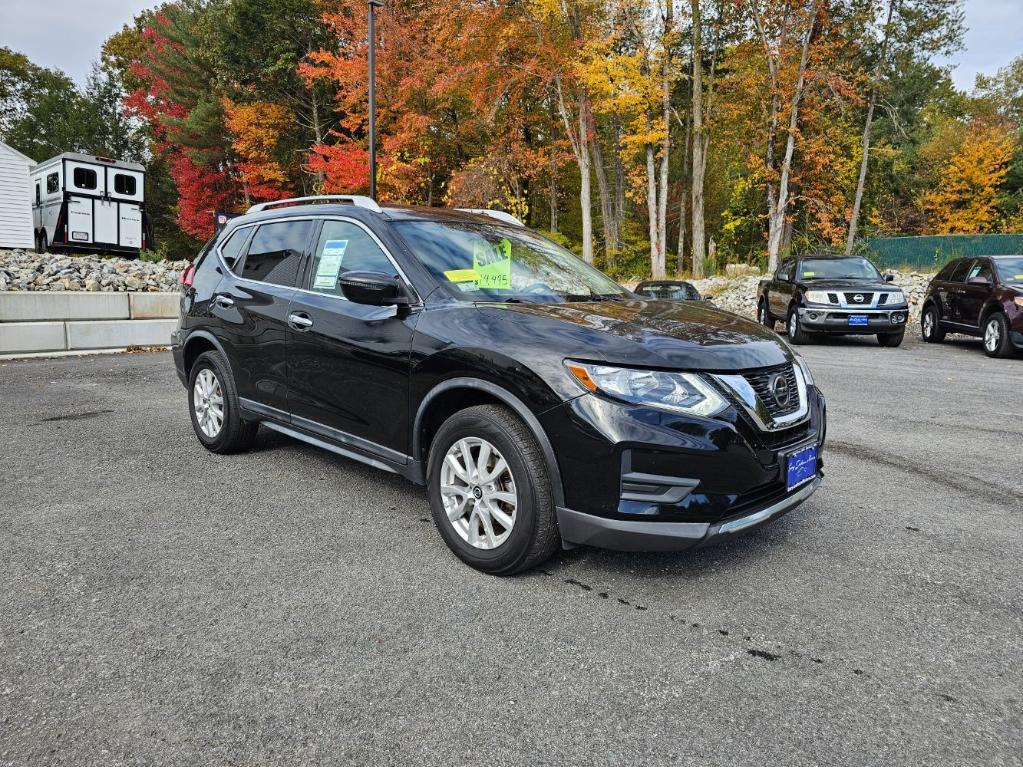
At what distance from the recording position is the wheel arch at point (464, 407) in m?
2.91

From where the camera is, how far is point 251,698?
2.27m

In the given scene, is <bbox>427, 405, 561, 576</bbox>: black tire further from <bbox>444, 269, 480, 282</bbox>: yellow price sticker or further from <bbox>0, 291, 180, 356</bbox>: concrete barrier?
<bbox>0, 291, 180, 356</bbox>: concrete barrier

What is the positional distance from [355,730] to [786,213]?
2988 cm

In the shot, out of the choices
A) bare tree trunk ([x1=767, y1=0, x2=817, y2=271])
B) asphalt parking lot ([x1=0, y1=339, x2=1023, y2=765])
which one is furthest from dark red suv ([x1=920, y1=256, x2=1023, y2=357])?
bare tree trunk ([x1=767, y1=0, x2=817, y2=271])

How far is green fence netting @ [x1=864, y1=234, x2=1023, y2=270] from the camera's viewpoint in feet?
84.6

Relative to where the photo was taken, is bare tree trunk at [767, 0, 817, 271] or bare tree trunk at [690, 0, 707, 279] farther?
bare tree trunk at [690, 0, 707, 279]

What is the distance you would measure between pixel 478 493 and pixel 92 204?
24.9 metres

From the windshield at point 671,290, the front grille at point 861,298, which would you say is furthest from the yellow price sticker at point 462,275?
the front grille at point 861,298

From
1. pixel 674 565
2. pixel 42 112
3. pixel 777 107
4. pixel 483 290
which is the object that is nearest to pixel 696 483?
pixel 674 565

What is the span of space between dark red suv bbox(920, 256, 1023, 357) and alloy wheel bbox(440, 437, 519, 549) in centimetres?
1181

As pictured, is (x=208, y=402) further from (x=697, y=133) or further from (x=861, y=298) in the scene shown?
(x=697, y=133)

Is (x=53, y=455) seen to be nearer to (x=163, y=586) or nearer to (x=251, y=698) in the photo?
(x=163, y=586)

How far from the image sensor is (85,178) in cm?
2284

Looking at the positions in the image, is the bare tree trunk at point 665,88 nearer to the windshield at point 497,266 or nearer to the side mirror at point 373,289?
the windshield at point 497,266
